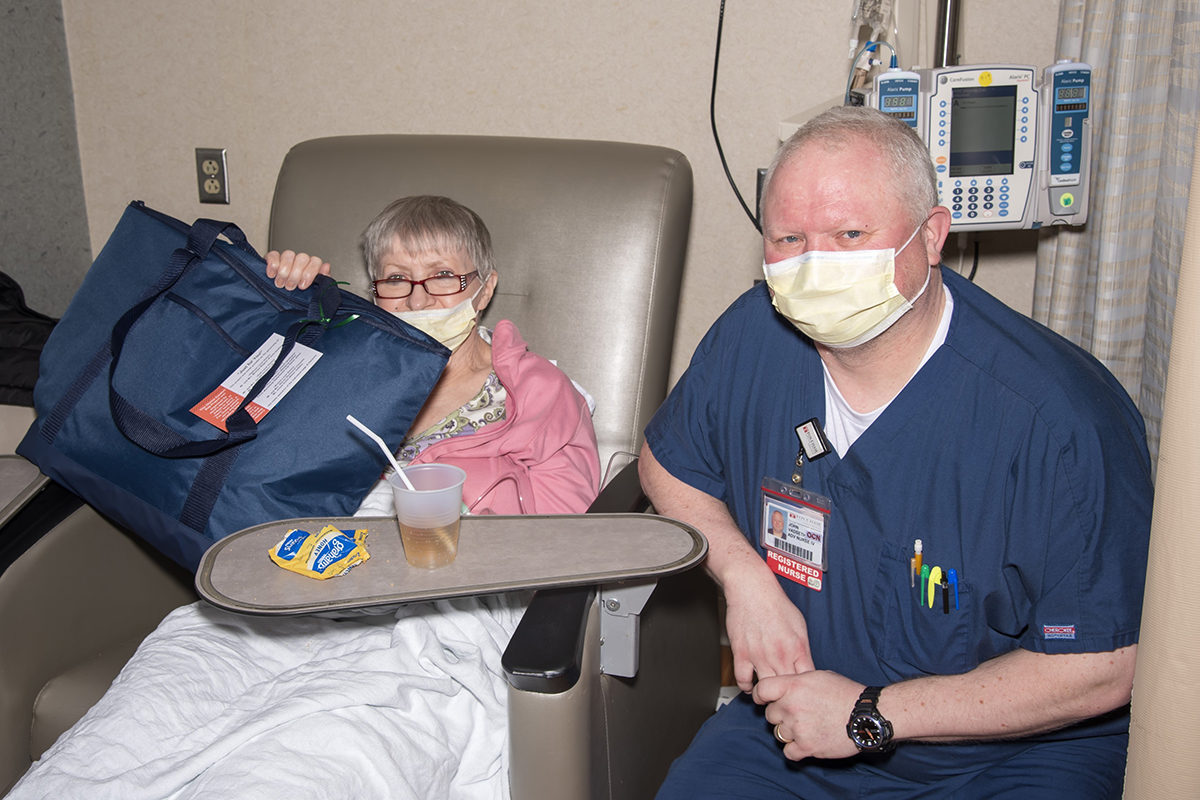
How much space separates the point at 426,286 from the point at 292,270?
23cm

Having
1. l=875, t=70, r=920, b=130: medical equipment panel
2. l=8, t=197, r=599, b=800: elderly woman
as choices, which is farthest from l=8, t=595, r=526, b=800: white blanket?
l=875, t=70, r=920, b=130: medical equipment panel

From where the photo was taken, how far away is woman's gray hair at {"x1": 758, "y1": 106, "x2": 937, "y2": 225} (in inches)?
43.2

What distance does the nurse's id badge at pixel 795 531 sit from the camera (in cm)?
120

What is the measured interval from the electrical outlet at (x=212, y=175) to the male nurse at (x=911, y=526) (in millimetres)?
1760

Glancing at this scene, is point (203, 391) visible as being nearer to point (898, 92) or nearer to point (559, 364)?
point (559, 364)

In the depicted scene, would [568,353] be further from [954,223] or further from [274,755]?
[274,755]

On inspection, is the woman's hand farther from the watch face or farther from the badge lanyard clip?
the watch face

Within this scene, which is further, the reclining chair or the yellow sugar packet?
the reclining chair

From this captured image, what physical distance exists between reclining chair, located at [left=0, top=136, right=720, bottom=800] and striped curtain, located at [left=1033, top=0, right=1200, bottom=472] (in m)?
0.73

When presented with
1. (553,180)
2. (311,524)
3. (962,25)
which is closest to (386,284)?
(553,180)

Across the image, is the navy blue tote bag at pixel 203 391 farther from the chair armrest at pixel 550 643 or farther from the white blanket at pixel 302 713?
the chair armrest at pixel 550 643

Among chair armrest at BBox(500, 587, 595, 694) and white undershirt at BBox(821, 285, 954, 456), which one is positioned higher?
white undershirt at BBox(821, 285, 954, 456)

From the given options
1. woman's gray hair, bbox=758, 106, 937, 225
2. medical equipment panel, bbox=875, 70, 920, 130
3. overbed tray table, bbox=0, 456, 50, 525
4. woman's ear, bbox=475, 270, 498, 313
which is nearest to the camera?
woman's gray hair, bbox=758, 106, 937, 225

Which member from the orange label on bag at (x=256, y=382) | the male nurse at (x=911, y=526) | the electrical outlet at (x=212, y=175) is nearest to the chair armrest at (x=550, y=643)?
the male nurse at (x=911, y=526)
